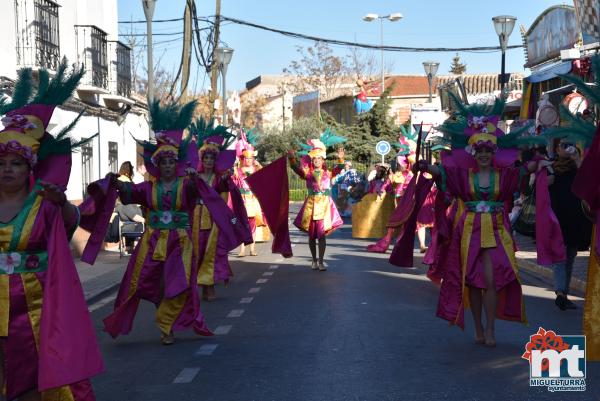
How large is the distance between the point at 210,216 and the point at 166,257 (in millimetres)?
3120

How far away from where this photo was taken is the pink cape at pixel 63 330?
5.26 m

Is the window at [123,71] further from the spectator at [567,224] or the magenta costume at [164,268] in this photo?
the magenta costume at [164,268]

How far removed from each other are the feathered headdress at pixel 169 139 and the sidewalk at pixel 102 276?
11.4 feet

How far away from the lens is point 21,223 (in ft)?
18.3

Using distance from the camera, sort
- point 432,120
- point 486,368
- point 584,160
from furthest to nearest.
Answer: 1. point 432,120
2. point 486,368
3. point 584,160

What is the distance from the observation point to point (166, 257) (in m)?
9.22

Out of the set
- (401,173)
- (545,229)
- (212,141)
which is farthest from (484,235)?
(401,173)

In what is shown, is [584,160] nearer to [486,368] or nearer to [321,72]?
[486,368]

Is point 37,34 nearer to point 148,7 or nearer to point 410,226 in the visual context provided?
point 148,7

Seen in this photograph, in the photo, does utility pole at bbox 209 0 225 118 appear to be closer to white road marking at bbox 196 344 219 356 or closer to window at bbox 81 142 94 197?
window at bbox 81 142 94 197

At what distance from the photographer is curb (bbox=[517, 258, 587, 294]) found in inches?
510

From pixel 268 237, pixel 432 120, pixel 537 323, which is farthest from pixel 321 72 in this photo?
pixel 537 323

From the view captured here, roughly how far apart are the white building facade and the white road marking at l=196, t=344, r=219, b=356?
30.2 feet

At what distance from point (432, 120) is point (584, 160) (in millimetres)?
22318
